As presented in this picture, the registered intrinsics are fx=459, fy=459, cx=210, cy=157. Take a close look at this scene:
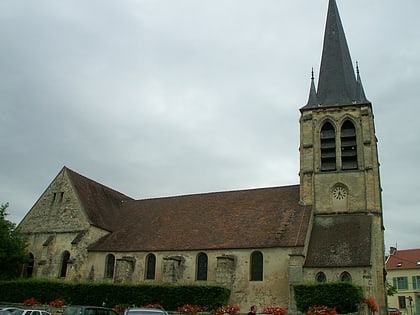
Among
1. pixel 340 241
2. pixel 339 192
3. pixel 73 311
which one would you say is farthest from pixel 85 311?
pixel 339 192

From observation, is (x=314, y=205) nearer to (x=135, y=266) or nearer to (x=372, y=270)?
(x=372, y=270)

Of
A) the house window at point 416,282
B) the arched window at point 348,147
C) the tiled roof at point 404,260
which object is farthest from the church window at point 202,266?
the tiled roof at point 404,260

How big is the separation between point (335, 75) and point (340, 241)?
12.0 meters

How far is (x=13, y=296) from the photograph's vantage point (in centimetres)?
2678

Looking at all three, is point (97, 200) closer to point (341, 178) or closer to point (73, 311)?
point (73, 311)

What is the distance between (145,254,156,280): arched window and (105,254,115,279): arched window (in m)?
2.53

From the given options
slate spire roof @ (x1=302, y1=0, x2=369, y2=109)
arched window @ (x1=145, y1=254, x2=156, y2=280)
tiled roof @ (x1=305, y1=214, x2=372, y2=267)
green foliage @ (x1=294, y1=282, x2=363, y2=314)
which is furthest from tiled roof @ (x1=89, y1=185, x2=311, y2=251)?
slate spire roof @ (x1=302, y1=0, x2=369, y2=109)

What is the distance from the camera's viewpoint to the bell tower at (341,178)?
961 inches

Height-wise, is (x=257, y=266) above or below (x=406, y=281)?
below

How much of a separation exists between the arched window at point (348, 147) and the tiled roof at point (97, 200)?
54.1 ft

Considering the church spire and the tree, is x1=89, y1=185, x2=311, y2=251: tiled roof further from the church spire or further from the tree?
the church spire

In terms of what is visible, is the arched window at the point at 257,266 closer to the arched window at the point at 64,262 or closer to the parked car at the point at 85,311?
the parked car at the point at 85,311

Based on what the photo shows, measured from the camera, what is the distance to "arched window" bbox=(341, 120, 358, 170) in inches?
1126

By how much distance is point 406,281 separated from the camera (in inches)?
2055
